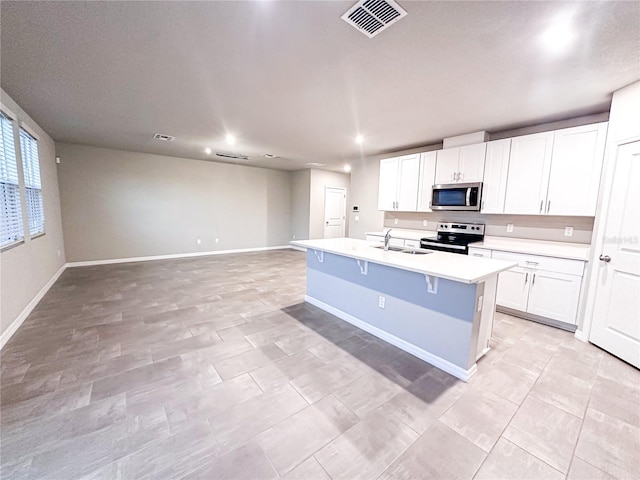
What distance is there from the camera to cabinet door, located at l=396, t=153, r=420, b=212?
4.61 metres

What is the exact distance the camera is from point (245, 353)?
2.49 meters

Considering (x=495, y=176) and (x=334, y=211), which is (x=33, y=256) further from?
(x=334, y=211)

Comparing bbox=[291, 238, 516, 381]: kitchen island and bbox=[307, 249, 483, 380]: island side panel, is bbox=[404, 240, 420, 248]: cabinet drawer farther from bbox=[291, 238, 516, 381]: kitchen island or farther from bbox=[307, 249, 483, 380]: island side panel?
bbox=[307, 249, 483, 380]: island side panel

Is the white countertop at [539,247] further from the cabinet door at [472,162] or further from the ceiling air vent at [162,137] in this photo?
the ceiling air vent at [162,137]

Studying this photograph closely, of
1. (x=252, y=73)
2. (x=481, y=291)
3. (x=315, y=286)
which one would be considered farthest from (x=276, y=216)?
(x=481, y=291)

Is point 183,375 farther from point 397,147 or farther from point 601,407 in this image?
point 397,147

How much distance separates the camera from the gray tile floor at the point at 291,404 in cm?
143

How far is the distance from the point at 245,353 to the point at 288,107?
2.75 m

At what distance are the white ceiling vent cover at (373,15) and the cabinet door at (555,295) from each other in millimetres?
3190

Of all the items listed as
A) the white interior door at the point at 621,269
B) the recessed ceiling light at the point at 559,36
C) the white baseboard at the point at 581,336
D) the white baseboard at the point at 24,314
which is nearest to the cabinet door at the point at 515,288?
the white baseboard at the point at 581,336

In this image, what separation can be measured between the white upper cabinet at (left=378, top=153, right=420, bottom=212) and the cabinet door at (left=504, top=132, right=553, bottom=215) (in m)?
1.38

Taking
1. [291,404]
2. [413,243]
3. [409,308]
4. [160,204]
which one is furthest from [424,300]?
[160,204]

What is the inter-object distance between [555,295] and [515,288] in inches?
15.3

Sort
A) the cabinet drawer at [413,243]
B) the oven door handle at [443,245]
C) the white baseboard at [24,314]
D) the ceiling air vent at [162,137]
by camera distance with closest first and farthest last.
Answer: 1. the white baseboard at [24,314]
2. the oven door handle at [443,245]
3. the cabinet drawer at [413,243]
4. the ceiling air vent at [162,137]
